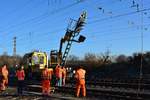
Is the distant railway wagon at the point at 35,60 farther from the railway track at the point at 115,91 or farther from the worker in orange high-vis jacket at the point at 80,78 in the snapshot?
the worker in orange high-vis jacket at the point at 80,78

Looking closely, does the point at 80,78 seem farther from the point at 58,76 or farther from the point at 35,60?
the point at 35,60

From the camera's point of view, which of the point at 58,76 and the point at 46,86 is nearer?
the point at 46,86

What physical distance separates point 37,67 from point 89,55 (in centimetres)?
3755

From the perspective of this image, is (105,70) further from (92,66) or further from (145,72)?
(145,72)

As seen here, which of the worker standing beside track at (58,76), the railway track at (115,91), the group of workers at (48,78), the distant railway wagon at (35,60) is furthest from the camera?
the distant railway wagon at (35,60)

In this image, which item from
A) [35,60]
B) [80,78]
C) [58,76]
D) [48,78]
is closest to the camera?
[80,78]

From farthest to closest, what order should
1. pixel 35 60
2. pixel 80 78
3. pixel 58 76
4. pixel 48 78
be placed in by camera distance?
pixel 35 60 → pixel 58 76 → pixel 48 78 → pixel 80 78

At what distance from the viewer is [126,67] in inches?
2306

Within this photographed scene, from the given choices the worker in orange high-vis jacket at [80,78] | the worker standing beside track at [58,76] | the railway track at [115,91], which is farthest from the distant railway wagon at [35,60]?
the worker in orange high-vis jacket at [80,78]

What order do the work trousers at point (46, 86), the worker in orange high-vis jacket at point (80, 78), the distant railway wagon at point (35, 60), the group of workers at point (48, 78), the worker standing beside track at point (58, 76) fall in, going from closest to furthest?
the worker in orange high-vis jacket at point (80, 78) → the group of workers at point (48, 78) → the work trousers at point (46, 86) → the worker standing beside track at point (58, 76) → the distant railway wagon at point (35, 60)

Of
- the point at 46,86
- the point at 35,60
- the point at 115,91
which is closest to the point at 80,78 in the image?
the point at 115,91

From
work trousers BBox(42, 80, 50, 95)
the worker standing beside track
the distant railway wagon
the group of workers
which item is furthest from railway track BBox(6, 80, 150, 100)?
the distant railway wagon

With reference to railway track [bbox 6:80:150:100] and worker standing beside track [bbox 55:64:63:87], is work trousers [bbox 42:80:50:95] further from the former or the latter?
worker standing beside track [bbox 55:64:63:87]

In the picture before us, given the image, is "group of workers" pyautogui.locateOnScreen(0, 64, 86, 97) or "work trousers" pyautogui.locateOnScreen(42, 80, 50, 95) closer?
"group of workers" pyautogui.locateOnScreen(0, 64, 86, 97)
